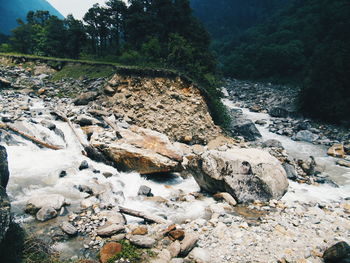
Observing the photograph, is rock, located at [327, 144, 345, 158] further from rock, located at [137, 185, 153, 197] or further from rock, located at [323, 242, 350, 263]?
rock, located at [137, 185, 153, 197]

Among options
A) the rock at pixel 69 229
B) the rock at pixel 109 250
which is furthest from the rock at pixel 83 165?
the rock at pixel 109 250

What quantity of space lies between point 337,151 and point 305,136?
3.51 meters

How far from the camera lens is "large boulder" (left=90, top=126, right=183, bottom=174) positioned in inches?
392

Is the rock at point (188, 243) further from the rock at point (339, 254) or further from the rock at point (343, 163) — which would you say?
the rock at point (343, 163)

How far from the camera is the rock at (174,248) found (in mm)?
5477

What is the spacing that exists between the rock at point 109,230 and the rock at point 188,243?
1.64 m

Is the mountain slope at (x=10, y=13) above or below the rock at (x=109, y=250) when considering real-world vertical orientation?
above

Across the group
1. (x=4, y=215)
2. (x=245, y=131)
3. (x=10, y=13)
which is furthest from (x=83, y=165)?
(x=10, y=13)

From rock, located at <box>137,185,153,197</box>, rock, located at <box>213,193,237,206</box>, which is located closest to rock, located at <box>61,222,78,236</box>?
rock, located at <box>137,185,153,197</box>

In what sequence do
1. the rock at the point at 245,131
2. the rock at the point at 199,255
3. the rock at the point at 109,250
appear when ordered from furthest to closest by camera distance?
the rock at the point at 245,131
the rock at the point at 199,255
the rock at the point at 109,250

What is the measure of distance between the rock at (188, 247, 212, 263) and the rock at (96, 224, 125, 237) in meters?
1.90

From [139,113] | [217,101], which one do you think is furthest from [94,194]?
[217,101]

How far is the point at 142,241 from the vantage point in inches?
222

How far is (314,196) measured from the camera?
397 inches
